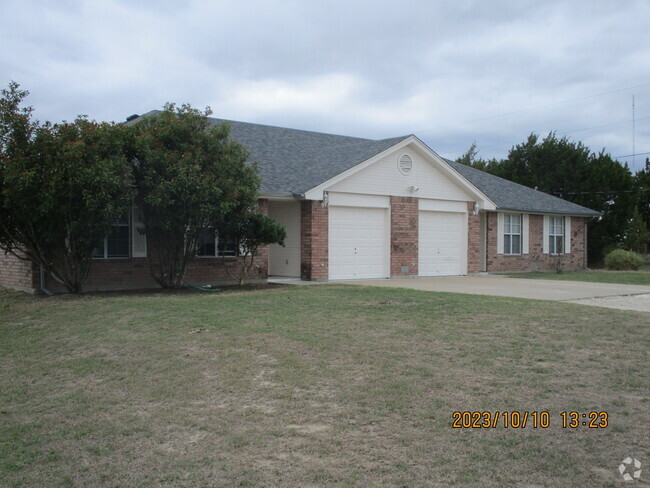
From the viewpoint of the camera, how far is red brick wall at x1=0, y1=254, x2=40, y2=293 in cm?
1488

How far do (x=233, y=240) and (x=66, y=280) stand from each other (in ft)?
13.6

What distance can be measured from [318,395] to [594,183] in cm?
3444

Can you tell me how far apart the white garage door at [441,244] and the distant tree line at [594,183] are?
54.2 feet

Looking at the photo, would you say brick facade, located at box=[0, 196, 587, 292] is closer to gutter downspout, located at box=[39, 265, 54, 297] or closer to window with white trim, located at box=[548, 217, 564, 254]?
gutter downspout, located at box=[39, 265, 54, 297]

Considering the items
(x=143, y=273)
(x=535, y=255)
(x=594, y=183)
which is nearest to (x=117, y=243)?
(x=143, y=273)

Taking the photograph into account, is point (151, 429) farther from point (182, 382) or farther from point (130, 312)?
point (130, 312)

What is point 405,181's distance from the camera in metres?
20.3

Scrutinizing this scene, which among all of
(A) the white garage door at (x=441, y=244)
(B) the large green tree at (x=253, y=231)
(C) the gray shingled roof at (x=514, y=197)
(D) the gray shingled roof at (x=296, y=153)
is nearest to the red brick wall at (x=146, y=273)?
(D) the gray shingled roof at (x=296, y=153)

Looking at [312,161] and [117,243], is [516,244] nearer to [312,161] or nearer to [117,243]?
[312,161]

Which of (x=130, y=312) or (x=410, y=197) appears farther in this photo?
(x=410, y=197)

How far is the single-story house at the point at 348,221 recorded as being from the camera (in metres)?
16.1

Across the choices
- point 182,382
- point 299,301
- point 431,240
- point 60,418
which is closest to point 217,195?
point 299,301

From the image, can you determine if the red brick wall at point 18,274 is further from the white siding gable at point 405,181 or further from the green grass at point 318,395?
the white siding gable at point 405,181

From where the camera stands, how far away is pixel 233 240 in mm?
15820
